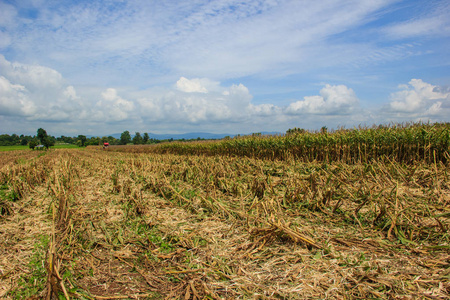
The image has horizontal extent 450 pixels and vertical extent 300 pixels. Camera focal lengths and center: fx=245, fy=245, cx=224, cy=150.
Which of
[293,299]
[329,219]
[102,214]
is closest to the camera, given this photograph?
[293,299]

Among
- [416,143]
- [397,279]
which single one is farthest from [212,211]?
[416,143]

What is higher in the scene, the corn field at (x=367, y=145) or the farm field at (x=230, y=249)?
the corn field at (x=367, y=145)

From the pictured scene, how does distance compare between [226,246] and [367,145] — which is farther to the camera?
[367,145]

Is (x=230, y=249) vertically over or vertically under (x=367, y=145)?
under

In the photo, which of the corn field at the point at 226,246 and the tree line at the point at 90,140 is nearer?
the corn field at the point at 226,246

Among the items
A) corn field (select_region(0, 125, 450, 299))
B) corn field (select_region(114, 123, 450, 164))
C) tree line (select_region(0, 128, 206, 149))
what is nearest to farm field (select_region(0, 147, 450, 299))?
corn field (select_region(0, 125, 450, 299))

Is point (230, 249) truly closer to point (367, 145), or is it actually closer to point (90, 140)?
point (367, 145)

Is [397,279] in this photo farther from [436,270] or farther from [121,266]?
[121,266]

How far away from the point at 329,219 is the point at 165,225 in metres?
2.56

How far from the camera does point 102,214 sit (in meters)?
4.34

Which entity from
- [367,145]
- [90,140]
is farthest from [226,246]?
[90,140]

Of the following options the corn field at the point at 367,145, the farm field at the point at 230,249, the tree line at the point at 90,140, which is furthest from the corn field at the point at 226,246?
the tree line at the point at 90,140

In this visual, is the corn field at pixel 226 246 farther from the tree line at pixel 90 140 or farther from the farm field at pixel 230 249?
the tree line at pixel 90 140

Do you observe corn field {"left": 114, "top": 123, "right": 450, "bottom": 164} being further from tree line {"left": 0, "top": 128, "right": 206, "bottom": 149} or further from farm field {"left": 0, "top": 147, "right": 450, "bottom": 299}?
tree line {"left": 0, "top": 128, "right": 206, "bottom": 149}
